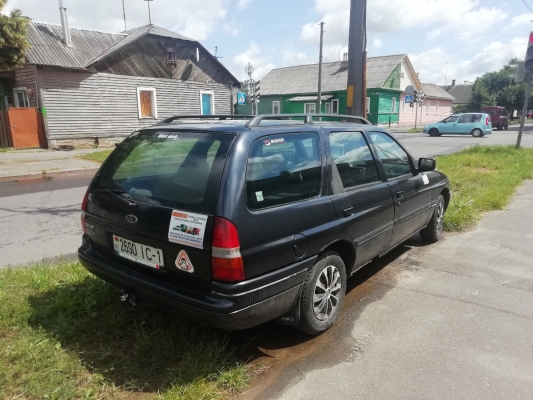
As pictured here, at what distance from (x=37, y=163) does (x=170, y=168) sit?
12.2 m

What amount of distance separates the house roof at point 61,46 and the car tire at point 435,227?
17.3 m

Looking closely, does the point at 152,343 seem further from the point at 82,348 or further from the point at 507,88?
the point at 507,88

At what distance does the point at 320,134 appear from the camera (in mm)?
3268

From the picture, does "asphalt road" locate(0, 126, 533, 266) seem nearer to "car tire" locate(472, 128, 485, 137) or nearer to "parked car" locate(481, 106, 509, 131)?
"car tire" locate(472, 128, 485, 137)

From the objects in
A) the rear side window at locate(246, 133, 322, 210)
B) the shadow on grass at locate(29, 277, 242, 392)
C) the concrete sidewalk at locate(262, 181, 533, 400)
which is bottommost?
the concrete sidewalk at locate(262, 181, 533, 400)

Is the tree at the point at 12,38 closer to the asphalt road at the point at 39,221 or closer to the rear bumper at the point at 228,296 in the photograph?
the asphalt road at the point at 39,221

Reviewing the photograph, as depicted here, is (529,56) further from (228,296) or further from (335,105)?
(335,105)

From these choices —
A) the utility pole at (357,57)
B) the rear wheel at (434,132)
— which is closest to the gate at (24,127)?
the utility pole at (357,57)

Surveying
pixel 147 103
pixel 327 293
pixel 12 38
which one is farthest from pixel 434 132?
pixel 327 293

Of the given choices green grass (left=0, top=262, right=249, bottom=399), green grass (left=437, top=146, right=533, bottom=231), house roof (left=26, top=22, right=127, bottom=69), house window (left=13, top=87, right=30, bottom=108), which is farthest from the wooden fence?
green grass (left=437, top=146, right=533, bottom=231)

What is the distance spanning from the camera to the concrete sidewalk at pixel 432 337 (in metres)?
2.55

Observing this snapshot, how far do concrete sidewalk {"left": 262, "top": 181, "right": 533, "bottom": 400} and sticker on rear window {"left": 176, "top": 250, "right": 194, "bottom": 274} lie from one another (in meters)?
0.90

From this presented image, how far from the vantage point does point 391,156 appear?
13.8ft

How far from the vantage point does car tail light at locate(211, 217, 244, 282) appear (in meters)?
2.39
